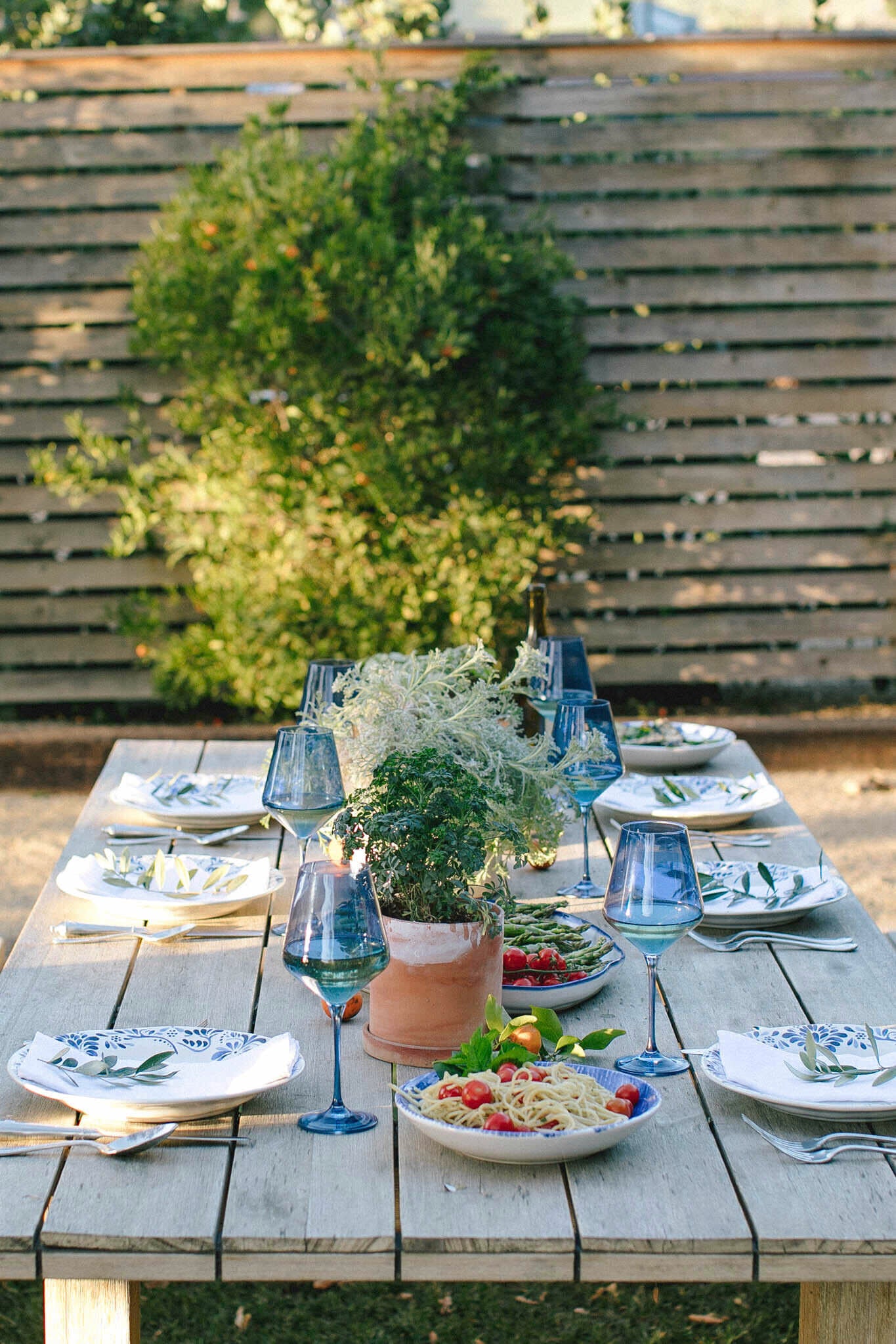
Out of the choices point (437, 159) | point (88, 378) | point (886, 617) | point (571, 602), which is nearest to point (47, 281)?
point (88, 378)

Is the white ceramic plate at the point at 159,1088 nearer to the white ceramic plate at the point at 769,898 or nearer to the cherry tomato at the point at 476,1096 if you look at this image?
the cherry tomato at the point at 476,1096

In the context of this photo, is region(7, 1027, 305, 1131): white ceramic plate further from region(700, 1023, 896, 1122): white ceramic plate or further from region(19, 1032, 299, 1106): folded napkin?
region(700, 1023, 896, 1122): white ceramic plate

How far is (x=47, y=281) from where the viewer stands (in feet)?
15.0

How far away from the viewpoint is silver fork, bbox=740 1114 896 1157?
118 centimetres

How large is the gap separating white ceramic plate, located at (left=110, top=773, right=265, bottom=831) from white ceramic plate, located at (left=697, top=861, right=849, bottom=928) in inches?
28.5

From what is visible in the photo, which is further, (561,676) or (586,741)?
(561,676)

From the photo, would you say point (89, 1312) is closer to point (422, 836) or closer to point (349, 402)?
point (422, 836)

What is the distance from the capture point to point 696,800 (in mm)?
2305

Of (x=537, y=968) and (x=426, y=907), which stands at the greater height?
(x=426, y=907)

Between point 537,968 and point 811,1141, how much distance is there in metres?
0.40

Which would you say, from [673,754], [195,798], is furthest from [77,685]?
[673,754]

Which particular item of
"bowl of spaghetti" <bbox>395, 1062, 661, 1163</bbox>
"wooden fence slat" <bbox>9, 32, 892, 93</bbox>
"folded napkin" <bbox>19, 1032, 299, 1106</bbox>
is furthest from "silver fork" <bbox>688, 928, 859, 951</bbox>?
"wooden fence slat" <bbox>9, 32, 892, 93</bbox>

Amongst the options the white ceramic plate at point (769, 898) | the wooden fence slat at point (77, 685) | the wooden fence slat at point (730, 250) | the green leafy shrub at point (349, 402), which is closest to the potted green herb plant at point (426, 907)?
the white ceramic plate at point (769, 898)

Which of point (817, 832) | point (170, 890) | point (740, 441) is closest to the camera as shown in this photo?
point (170, 890)
